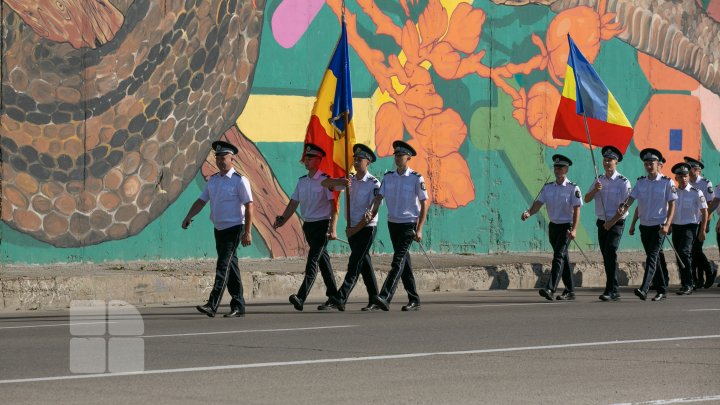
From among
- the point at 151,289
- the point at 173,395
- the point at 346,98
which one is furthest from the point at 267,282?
the point at 173,395

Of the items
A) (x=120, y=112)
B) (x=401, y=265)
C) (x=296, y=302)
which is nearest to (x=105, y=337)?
(x=296, y=302)

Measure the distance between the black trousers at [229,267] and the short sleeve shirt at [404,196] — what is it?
2032 millimetres

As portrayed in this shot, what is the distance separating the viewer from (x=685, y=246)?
20.1 metres

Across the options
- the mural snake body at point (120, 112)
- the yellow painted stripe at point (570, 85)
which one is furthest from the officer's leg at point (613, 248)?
the mural snake body at point (120, 112)

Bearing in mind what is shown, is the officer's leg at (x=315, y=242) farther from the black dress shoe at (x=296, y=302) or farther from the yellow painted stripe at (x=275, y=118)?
the yellow painted stripe at (x=275, y=118)

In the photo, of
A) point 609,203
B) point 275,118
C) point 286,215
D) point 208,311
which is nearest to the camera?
point 208,311

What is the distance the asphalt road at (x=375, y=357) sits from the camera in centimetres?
905

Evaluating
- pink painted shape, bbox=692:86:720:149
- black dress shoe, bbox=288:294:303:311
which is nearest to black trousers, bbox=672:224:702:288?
black dress shoe, bbox=288:294:303:311

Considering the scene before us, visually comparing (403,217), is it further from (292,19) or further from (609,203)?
(292,19)

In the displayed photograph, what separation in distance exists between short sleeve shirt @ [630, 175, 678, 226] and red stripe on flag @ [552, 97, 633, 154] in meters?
1.68

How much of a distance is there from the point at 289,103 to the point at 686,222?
5933mm

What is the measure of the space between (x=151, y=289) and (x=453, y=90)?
766 cm

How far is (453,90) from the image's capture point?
23.3 metres

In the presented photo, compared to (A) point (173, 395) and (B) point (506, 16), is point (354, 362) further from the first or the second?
(B) point (506, 16)
